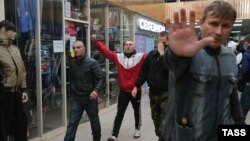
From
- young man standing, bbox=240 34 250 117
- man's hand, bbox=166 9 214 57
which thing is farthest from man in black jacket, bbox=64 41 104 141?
man's hand, bbox=166 9 214 57

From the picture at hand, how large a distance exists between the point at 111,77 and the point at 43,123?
12.4ft

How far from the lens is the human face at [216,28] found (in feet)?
7.23

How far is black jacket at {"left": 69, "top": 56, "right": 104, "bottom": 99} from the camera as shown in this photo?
590 centimetres

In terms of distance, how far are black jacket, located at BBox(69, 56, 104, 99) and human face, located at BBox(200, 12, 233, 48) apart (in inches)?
148

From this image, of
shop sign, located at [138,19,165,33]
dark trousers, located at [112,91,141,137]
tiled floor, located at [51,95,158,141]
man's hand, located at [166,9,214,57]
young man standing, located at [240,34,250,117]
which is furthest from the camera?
shop sign, located at [138,19,165,33]

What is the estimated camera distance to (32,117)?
659cm

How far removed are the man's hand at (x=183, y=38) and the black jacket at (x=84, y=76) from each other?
4000 millimetres

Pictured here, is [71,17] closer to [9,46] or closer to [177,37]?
[9,46]

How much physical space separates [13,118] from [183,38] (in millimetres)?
3833

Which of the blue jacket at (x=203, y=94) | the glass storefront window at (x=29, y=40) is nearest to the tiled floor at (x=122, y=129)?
the glass storefront window at (x=29, y=40)

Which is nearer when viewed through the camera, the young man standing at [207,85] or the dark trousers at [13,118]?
the young man standing at [207,85]

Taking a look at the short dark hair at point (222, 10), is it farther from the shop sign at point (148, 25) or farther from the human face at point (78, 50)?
the shop sign at point (148, 25)

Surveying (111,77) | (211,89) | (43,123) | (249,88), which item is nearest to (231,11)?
(211,89)

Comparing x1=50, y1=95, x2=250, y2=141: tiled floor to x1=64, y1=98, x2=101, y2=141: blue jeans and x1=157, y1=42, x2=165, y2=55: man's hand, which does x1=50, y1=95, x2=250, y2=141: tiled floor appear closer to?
x1=64, y1=98, x2=101, y2=141: blue jeans
